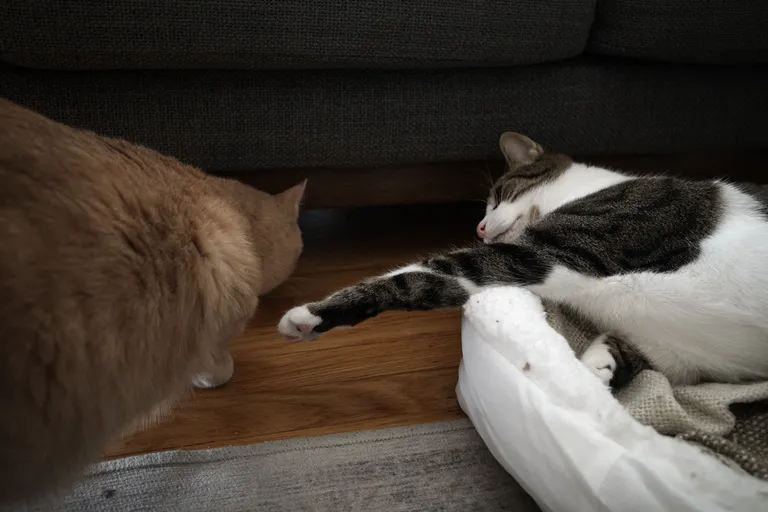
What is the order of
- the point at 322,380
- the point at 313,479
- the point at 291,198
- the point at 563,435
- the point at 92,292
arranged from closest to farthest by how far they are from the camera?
the point at 92,292 → the point at 563,435 → the point at 313,479 → the point at 322,380 → the point at 291,198

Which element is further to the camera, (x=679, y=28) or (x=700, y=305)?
(x=679, y=28)

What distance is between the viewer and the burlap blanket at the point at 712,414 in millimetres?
808

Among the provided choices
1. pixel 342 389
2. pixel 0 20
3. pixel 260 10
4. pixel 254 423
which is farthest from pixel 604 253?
pixel 0 20

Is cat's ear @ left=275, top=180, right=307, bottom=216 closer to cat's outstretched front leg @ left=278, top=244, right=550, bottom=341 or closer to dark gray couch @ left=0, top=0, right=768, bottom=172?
dark gray couch @ left=0, top=0, right=768, bottom=172

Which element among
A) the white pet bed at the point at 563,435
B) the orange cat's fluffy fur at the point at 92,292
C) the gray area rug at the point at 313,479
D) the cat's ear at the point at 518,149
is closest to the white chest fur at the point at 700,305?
the white pet bed at the point at 563,435

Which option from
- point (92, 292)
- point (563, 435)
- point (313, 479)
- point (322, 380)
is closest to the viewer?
point (92, 292)

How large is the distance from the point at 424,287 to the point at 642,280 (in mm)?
382

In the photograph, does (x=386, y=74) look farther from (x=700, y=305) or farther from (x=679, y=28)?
(x=700, y=305)

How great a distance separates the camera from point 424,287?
1046mm

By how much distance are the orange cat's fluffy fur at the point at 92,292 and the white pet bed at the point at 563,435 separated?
43 cm

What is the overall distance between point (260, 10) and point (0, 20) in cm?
49

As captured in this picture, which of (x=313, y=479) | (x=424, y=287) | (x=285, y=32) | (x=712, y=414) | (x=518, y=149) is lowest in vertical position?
(x=313, y=479)

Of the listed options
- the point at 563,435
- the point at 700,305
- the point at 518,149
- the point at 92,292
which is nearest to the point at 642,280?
the point at 700,305

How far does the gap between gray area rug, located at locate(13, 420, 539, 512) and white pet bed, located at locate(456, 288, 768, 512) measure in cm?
7
